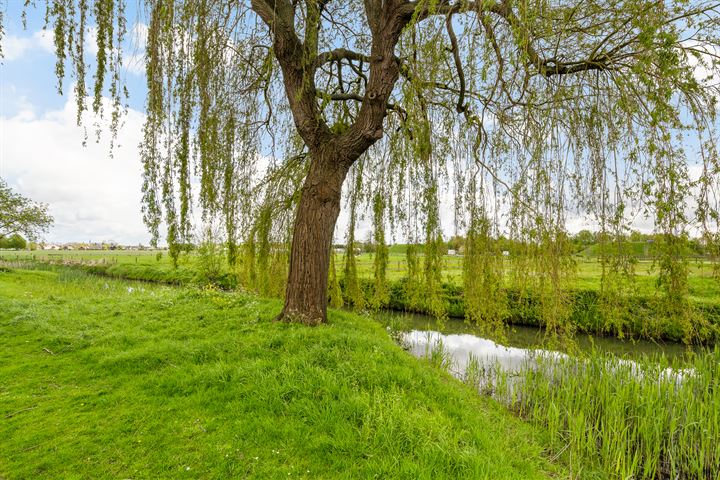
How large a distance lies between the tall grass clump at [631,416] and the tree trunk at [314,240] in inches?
117

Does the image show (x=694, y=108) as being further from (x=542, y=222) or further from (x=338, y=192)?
(x=338, y=192)

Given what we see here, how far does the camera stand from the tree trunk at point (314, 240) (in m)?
4.94

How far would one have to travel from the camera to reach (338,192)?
16.7 feet

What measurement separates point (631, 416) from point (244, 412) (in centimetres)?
387

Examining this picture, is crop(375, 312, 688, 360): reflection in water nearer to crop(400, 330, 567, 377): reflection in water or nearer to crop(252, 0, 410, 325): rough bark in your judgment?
crop(400, 330, 567, 377): reflection in water

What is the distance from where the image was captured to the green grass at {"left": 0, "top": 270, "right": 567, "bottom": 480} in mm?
2525

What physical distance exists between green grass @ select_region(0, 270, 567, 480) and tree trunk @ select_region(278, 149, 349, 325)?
1.33ft

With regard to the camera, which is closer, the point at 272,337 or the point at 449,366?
the point at 272,337

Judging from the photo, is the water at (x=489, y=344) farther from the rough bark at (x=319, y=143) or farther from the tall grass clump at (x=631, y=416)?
the rough bark at (x=319, y=143)

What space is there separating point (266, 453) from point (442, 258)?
9.86 feet

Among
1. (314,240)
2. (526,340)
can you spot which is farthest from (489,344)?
(314,240)

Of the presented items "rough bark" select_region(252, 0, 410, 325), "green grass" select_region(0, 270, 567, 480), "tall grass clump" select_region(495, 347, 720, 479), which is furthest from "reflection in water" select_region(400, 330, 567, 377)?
"rough bark" select_region(252, 0, 410, 325)

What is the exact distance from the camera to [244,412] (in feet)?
10.3

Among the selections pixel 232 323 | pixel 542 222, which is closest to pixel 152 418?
→ pixel 232 323
